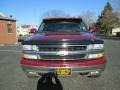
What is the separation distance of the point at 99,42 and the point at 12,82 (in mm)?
2992

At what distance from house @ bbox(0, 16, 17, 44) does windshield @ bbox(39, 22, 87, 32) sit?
80.4 feet

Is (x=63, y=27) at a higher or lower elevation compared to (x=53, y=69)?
higher

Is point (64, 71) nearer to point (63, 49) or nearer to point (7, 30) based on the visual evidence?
point (63, 49)

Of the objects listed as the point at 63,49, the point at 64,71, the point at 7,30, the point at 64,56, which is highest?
the point at 7,30

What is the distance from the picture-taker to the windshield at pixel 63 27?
8218 mm

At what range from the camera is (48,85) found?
7.55 metres

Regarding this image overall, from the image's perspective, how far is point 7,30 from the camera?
33.6m

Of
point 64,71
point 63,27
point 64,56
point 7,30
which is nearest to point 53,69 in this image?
point 64,71

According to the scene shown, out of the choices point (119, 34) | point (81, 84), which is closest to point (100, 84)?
point (81, 84)

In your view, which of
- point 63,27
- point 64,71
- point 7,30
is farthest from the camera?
point 7,30

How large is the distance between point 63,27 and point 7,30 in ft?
85.4

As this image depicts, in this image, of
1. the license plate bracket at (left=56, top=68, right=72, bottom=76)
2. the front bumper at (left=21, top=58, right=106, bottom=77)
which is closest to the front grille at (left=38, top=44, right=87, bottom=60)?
the front bumper at (left=21, top=58, right=106, bottom=77)

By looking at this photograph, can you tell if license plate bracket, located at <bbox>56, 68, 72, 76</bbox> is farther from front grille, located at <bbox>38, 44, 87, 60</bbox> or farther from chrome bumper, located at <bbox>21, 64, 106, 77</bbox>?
front grille, located at <bbox>38, 44, 87, 60</bbox>

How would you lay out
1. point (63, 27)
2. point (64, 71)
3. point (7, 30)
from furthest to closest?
point (7, 30) < point (63, 27) < point (64, 71)
